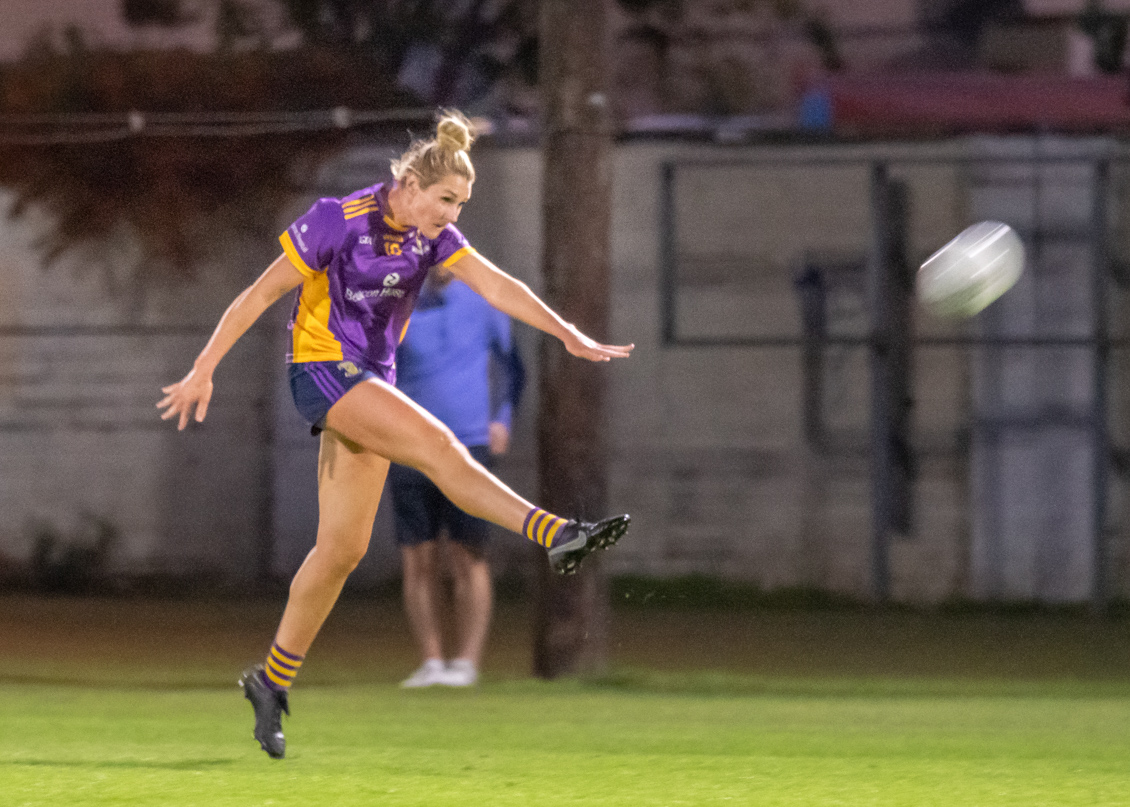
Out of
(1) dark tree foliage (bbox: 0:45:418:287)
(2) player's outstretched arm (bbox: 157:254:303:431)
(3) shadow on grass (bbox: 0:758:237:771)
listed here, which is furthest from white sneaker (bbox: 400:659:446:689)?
(1) dark tree foliage (bbox: 0:45:418:287)

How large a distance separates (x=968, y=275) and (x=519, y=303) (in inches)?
76.2

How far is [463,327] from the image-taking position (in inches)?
341

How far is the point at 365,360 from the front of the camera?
19.8 ft

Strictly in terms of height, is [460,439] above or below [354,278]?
below

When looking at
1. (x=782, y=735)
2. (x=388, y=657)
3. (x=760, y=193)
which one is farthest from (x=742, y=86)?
(x=782, y=735)

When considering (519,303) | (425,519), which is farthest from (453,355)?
(519,303)

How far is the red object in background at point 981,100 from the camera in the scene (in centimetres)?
1510

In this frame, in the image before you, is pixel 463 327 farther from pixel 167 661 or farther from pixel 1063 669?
pixel 1063 669

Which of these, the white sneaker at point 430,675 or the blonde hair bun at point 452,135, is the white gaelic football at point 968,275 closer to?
the blonde hair bun at point 452,135

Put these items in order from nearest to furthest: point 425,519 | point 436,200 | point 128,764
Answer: point 436,200
point 128,764
point 425,519

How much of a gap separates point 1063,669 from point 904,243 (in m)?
4.08

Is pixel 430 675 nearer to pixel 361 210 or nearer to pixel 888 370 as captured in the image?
pixel 361 210

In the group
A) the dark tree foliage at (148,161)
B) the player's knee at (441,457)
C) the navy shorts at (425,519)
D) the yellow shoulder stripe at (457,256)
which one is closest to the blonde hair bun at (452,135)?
the yellow shoulder stripe at (457,256)

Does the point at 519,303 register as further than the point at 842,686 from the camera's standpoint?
No
